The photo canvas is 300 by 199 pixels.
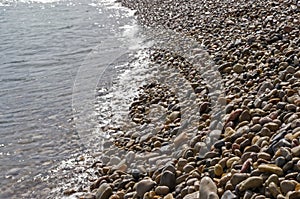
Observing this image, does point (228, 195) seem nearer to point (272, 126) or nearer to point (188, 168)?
point (188, 168)


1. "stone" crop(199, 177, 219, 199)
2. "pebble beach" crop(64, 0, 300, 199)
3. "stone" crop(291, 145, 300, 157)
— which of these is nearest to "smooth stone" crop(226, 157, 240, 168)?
"pebble beach" crop(64, 0, 300, 199)

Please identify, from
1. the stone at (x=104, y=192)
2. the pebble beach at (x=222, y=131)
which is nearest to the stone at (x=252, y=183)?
the pebble beach at (x=222, y=131)

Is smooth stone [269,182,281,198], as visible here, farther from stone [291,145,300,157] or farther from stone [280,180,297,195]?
stone [291,145,300,157]

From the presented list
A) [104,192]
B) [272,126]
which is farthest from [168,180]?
[272,126]

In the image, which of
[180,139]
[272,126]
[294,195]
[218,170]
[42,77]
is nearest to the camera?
[294,195]

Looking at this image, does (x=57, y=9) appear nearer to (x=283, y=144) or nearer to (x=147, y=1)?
(x=147, y=1)

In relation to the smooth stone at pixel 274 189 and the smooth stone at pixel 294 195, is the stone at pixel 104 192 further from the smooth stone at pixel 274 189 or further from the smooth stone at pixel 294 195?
the smooth stone at pixel 294 195

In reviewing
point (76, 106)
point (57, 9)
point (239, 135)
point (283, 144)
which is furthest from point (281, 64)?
point (57, 9)

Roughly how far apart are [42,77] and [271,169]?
7776 millimetres

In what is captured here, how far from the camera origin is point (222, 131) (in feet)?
14.0

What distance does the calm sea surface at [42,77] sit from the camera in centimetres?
578

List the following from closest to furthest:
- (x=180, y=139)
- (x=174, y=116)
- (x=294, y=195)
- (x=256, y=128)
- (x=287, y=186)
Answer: (x=294, y=195), (x=287, y=186), (x=256, y=128), (x=180, y=139), (x=174, y=116)

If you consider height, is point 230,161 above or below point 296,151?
below

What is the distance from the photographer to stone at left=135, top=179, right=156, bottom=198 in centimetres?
390
